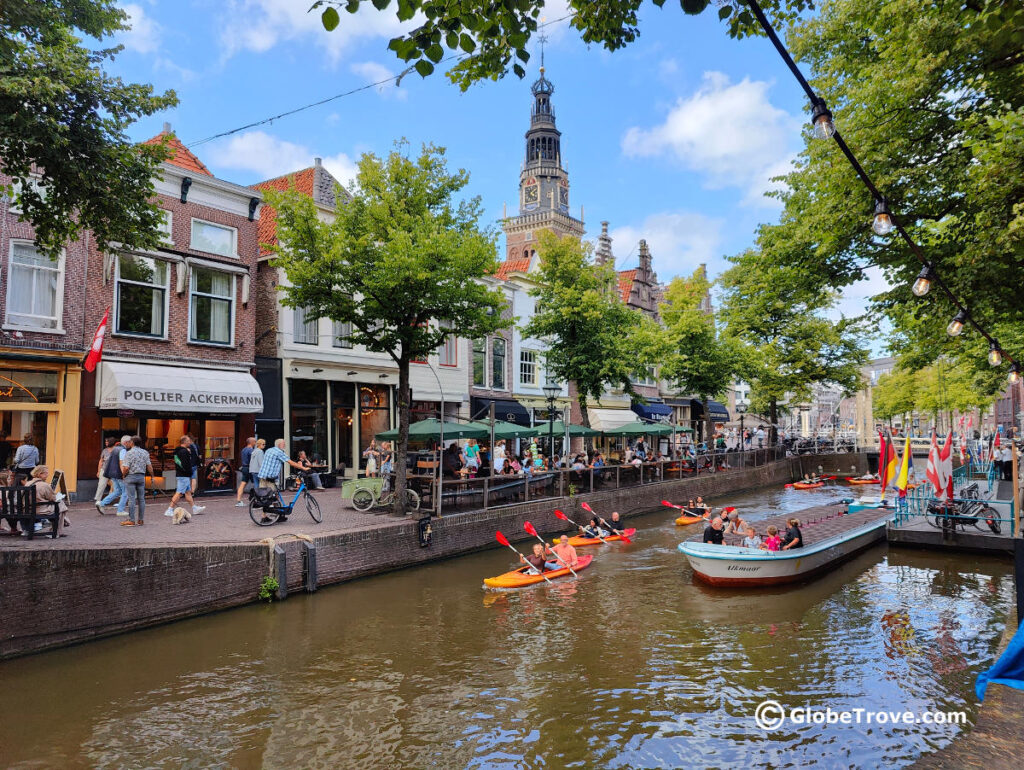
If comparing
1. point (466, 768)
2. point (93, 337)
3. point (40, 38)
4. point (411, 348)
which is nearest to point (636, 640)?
point (466, 768)

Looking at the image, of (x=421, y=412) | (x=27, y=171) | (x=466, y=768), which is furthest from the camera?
(x=421, y=412)

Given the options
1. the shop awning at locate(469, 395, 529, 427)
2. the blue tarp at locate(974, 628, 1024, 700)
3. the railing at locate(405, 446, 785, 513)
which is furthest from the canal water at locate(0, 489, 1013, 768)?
the shop awning at locate(469, 395, 529, 427)

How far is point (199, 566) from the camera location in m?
11.5

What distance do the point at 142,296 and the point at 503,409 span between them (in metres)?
16.6

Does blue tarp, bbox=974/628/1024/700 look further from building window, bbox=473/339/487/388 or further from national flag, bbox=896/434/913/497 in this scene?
building window, bbox=473/339/487/388

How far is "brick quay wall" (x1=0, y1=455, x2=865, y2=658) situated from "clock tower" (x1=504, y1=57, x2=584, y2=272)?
69.1 metres

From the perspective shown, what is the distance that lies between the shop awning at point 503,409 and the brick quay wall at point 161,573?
1285cm

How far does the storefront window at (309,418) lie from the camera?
23.0m

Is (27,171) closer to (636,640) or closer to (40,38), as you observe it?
(40,38)

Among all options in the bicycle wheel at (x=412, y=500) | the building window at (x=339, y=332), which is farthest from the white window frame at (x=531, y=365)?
the bicycle wheel at (x=412, y=500)

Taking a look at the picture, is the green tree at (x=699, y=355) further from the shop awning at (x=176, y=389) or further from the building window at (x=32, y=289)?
the building window at (x=32, y=289)

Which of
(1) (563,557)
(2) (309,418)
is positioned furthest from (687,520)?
(2) (309,418)

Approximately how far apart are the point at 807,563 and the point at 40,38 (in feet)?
59.6

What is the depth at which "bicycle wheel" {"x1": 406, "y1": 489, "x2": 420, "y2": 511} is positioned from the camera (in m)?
17.0
